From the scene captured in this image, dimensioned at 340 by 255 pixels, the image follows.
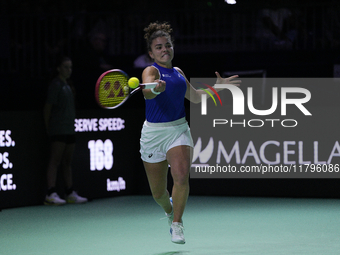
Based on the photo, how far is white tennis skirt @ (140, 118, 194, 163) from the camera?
500cm

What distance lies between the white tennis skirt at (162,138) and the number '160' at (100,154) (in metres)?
3.32

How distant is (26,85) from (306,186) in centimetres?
453

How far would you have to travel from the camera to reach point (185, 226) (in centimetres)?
635

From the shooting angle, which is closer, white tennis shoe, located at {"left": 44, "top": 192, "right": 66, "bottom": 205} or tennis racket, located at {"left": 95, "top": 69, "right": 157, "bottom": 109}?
tennis racket, located at {"left": 95, "top": 69, "right": 157, "bottom": 109}

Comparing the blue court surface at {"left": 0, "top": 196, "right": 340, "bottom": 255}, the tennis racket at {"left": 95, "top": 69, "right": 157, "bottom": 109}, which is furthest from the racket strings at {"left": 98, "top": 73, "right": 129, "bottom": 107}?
the blue court surface at {"left": 0, "top": 196, "right": 340, "bottom": 255}

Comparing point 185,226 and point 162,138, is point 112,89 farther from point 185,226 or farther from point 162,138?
point 185,226

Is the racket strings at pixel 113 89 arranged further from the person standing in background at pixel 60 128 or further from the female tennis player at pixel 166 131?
the person standing in background at pixel 60 128

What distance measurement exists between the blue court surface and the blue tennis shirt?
1104mm

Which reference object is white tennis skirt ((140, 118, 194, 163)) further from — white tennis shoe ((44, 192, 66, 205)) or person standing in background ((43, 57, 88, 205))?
white tennis shoe ((44, 192, 66, 205))

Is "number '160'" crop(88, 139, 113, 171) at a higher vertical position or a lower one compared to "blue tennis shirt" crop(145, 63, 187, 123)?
lower

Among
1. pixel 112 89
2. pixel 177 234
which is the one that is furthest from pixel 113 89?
pixel 177 234

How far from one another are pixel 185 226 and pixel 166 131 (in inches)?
66.3

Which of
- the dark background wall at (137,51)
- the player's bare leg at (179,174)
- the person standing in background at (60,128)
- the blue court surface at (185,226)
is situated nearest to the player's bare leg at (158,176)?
the player's bare leg at (179,174)

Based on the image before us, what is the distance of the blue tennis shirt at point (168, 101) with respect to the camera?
4.99 m
